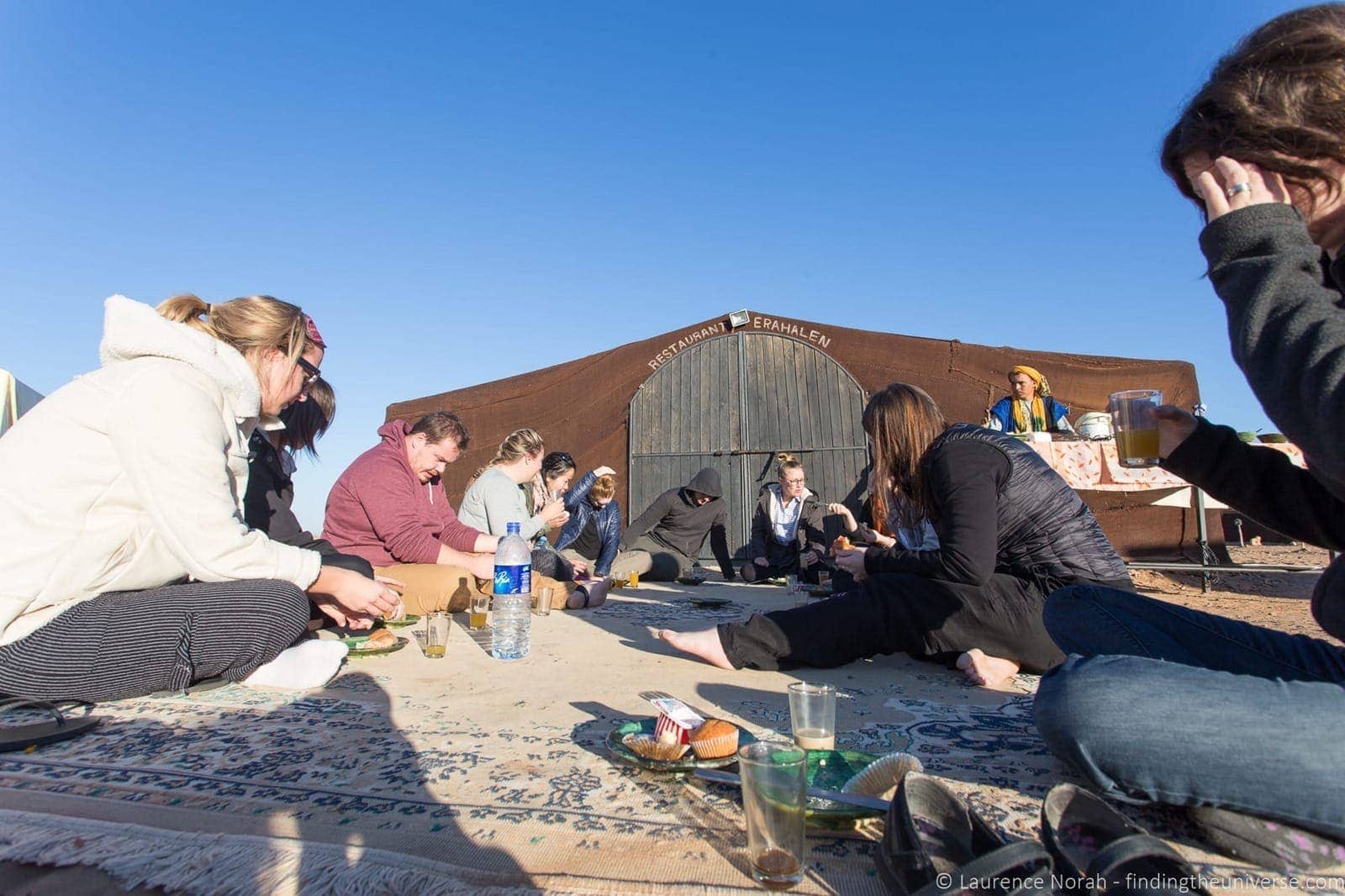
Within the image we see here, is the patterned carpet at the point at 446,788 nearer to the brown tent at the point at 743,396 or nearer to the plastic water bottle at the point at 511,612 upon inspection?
the plastic water bottle at the point at 511,612

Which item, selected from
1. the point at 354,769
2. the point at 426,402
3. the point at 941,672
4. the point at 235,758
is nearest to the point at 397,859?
the point at 354,769

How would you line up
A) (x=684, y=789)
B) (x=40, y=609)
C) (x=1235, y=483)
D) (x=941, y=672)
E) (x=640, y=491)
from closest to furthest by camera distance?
1. (x=684, y=789)
2. (x=1235, y=483)
3. (x=40, y=609)
4. (x=941, y=672)
5. (x=640, y=491)

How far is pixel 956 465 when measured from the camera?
8.68 feet

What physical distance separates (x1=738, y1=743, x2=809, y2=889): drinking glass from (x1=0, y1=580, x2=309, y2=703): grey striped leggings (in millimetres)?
1913

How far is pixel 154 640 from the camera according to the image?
2217 mm

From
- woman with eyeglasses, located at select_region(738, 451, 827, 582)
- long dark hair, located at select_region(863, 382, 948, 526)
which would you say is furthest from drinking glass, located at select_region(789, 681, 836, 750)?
woman with eyeglasses, located at select_region(738, 451, 827, 582)

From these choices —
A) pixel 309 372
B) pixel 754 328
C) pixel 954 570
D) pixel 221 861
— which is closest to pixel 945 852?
pixel 221 861

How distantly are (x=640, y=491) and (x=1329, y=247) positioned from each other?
9664mm

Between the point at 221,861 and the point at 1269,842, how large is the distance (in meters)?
1.78

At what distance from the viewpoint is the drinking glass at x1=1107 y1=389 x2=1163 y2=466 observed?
1992 millimetres

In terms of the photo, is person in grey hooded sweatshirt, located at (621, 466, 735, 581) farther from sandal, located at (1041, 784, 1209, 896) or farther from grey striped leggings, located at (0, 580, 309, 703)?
sandal, located at (1041, 784, 1209, 896)

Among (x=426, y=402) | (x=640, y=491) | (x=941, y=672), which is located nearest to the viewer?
(x=941, y=672)

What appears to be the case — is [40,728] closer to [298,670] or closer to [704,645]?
[298,670]

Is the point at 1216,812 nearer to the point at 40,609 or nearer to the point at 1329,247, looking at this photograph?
the point at 1329,247
